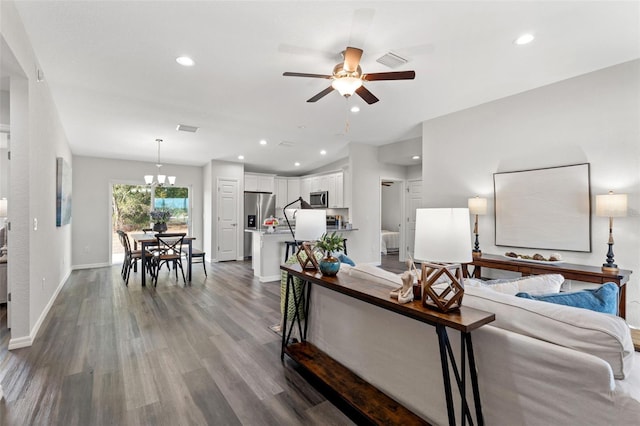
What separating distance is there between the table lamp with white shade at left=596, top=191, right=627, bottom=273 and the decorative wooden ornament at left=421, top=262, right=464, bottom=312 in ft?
8.88

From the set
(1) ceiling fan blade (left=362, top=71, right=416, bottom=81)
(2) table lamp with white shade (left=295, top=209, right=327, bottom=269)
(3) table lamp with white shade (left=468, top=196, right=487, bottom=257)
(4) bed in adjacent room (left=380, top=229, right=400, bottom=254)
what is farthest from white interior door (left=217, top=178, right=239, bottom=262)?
(1) ceiling fan blade (left=362, top=71, right=416, bottom=81)

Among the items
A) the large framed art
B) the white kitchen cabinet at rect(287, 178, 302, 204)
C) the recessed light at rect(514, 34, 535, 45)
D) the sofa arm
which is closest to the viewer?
the sofa arm

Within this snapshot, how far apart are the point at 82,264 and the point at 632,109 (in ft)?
31.5

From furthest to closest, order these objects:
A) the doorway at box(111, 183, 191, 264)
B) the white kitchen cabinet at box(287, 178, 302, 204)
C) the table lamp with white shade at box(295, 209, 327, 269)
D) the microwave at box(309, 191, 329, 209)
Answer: the white kitchen cabinet at box(287, 178, 302, 204)
the microwave at box(309, 191, 329, 209)
the doorway at box(111, 183, 191, 264)
the table lamp with white shade at box(295, 209, 327, 269)

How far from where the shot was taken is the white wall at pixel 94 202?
660 centimetres

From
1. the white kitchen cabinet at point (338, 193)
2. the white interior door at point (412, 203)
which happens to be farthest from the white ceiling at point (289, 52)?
the white interior door at point (412, 203)

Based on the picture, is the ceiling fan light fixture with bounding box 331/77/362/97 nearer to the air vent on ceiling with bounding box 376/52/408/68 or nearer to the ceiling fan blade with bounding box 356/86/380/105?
the ceiling fan blade with bounding box 356/86/380/105

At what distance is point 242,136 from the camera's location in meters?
5.56

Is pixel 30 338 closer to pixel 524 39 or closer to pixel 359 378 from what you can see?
pixel 359 378

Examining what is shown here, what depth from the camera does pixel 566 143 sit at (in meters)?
3.45

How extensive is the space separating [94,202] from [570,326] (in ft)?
27.7

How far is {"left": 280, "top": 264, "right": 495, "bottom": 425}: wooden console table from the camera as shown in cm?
129

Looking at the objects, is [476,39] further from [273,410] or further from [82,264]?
[82,264]

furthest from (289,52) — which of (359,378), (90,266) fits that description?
(90,266)
